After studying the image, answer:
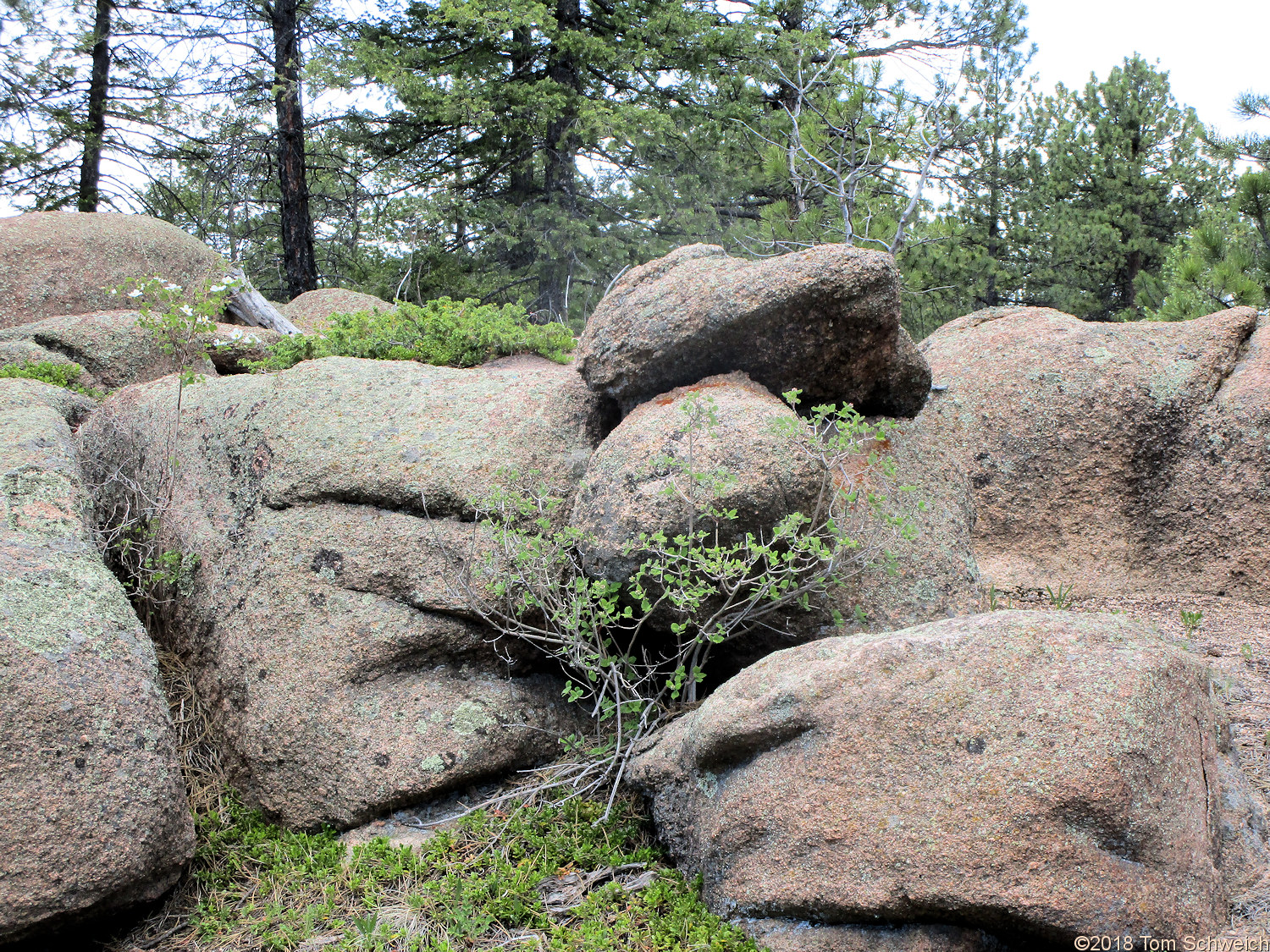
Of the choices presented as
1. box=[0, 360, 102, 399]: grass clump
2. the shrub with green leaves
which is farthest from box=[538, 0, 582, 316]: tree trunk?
the shrub with green leaves

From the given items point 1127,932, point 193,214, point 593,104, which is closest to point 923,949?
point 1127,932

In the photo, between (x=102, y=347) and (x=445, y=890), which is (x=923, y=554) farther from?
(x=102, y=347)

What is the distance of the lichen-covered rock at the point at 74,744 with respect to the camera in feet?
11.6

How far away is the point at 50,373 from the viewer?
24.1 ft

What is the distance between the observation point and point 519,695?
488 centimetres

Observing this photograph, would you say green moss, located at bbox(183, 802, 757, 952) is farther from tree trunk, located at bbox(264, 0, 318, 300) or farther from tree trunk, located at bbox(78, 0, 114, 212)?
tree trunk, located at bbox(78, 0, 114, 212)

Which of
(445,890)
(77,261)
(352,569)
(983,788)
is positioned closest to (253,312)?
A: (77,261)

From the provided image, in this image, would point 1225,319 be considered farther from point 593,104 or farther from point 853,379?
point 593,104

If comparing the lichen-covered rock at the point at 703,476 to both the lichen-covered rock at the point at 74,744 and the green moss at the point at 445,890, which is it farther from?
the lichen-covered rock at the point at 74,744

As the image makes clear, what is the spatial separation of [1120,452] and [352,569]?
549 centimetres

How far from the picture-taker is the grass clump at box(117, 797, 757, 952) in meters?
3.60

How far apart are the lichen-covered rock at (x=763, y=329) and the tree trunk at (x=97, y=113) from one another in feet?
43.4

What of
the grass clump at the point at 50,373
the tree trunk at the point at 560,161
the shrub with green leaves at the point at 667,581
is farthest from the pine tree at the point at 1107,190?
the grass clump at the point at 50,373

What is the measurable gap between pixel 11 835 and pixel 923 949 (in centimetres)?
341
